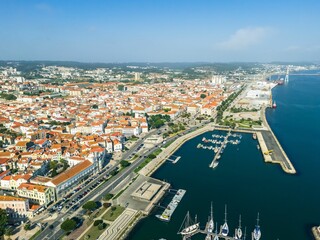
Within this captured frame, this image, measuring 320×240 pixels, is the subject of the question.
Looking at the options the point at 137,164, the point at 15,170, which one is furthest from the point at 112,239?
the point at 15,170

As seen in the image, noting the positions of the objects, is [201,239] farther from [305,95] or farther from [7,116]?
[305,95]

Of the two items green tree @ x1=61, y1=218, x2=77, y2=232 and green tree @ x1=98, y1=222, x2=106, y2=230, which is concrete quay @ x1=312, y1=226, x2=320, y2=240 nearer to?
green tree @ x1=98, y1=222, x2=106, y2=230

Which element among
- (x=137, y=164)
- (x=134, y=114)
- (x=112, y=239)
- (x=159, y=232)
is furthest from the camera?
(x=134, y=114)

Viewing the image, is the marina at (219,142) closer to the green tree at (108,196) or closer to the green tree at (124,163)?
the green tree at (124,163)

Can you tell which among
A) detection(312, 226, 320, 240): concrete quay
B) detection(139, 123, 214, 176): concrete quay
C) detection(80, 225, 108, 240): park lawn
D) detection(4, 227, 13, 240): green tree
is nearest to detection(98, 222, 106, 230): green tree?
detection(80, 225, 108, 240): park lawn

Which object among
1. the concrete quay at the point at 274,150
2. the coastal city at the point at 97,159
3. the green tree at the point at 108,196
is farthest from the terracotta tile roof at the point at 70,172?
the concrete quay at the point at 274,150

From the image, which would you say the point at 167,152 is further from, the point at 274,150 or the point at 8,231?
the point at 8,231
